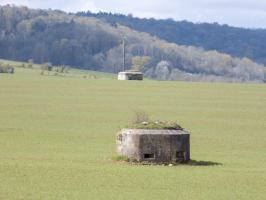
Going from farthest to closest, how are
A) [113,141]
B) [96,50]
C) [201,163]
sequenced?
[96,50] < [113,141] < [201,163]

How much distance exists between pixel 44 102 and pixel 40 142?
22.5 m

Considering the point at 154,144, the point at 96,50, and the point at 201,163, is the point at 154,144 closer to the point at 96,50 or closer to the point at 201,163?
the point at 201,163

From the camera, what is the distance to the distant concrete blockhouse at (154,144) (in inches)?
976

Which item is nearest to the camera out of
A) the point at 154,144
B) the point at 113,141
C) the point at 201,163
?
the point at 154,144

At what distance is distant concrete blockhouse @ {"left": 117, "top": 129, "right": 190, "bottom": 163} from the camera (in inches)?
976

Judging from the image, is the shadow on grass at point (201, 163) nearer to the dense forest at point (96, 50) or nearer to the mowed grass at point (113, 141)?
the mowed grass at point (113, 141)

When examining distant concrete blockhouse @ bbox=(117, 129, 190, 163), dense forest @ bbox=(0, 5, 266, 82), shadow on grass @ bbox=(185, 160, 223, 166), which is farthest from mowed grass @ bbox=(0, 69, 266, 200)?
dense forest @ bbox=(0, 5, 266, 82)

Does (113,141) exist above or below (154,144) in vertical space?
below

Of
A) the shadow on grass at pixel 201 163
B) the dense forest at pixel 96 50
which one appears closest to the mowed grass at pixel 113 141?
the shadow on grass at pixel 201 163

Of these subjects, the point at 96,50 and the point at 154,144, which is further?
the point at 96,50

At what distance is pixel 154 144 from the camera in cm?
2483

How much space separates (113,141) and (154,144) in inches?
344

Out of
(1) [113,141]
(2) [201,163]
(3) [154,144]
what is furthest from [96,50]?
(3) [154,144]

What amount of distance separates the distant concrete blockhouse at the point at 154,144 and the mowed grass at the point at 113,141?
394mm
